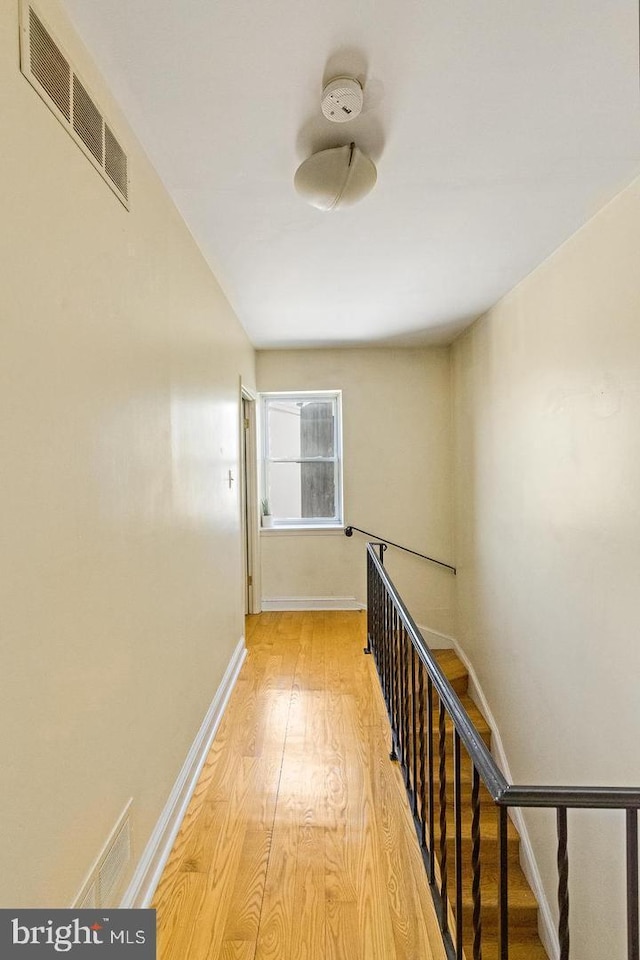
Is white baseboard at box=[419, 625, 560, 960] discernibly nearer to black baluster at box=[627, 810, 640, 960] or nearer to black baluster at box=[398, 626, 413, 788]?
black baluster at box=[398, 626, 413, 788]

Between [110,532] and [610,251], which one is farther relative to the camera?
[610,251]

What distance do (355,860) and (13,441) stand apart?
6.01 feet

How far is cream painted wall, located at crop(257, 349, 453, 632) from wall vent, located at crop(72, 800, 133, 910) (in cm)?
322

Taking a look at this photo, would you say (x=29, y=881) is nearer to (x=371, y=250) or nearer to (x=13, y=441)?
(x=13, y=441)

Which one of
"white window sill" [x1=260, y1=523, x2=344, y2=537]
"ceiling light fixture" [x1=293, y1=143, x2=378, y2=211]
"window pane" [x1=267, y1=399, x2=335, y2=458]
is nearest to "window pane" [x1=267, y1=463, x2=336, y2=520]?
"window pane" [x1=267, y1=399, x2=335, y2=458]

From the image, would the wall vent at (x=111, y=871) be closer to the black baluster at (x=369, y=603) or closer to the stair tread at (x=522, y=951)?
the black baluster at (x=369, y=603)

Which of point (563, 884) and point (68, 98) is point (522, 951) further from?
point (68, 98)

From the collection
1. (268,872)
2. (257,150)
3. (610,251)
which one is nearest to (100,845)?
(268,872)

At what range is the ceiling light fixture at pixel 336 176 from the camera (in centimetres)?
158

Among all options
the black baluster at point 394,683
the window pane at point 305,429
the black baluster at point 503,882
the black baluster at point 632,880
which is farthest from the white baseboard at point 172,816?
the window pane at point 305,429

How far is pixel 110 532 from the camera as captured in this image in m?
1.32

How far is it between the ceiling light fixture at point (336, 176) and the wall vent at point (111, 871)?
7.05ft

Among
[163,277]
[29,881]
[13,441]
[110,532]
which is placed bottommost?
[29,881]

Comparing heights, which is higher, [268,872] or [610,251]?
[610,251]
